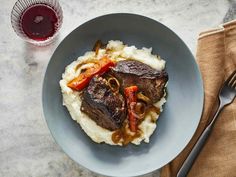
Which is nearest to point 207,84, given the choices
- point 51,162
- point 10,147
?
point 51,162

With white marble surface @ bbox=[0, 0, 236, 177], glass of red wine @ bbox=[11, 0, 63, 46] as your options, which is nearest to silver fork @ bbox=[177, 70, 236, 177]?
white marble surface @ bbox=[0, 0, 236, 177]

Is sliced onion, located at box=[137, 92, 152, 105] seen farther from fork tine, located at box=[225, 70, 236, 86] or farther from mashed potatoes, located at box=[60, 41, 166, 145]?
fork tine, located at box=[225, 70, 236, 86]

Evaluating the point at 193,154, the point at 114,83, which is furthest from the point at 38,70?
the point at 193,154

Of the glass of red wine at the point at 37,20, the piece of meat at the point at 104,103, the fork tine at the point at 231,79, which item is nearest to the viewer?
the piece of meat at the point at 104,103

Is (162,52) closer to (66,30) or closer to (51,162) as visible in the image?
(66,30)

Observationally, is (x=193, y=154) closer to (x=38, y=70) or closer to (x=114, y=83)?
(x=114, y=83)

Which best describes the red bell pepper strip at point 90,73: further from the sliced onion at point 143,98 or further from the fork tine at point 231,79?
the fork tine at point 231,79

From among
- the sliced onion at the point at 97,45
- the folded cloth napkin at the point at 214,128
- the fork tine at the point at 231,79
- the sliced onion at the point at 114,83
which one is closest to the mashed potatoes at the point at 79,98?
the sliced onion at the point at 97,45
